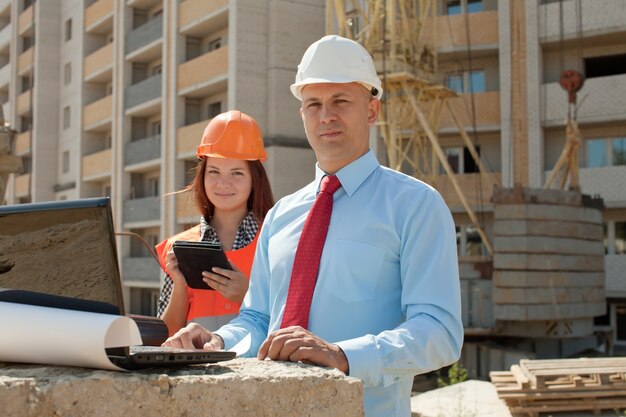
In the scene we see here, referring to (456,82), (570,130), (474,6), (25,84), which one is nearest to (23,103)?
(25,84)

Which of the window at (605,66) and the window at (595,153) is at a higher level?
the window at (605,66)

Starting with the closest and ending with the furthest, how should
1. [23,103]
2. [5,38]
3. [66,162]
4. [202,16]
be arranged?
[202,16], [66,162], [23,103], [5,38]

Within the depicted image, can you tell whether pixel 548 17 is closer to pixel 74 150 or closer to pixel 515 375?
pixel 515 375

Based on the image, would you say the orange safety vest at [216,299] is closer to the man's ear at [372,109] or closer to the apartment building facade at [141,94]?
the man's ear at [372,109]

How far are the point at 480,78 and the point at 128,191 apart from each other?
13.7 meters

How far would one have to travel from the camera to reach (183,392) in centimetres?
136

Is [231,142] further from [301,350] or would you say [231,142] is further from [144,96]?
[144,96]

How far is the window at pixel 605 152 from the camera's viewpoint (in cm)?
1944

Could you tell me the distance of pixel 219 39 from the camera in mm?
25172

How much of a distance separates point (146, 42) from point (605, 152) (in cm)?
1558

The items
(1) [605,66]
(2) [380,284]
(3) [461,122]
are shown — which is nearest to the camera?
(2) [380,284]

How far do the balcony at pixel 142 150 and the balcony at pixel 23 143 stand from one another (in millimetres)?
8980

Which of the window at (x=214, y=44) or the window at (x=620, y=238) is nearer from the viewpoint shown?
the window at (x=620, y=238)

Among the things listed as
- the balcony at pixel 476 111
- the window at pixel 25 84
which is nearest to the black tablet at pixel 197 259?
the balcony at pixel 476 111
